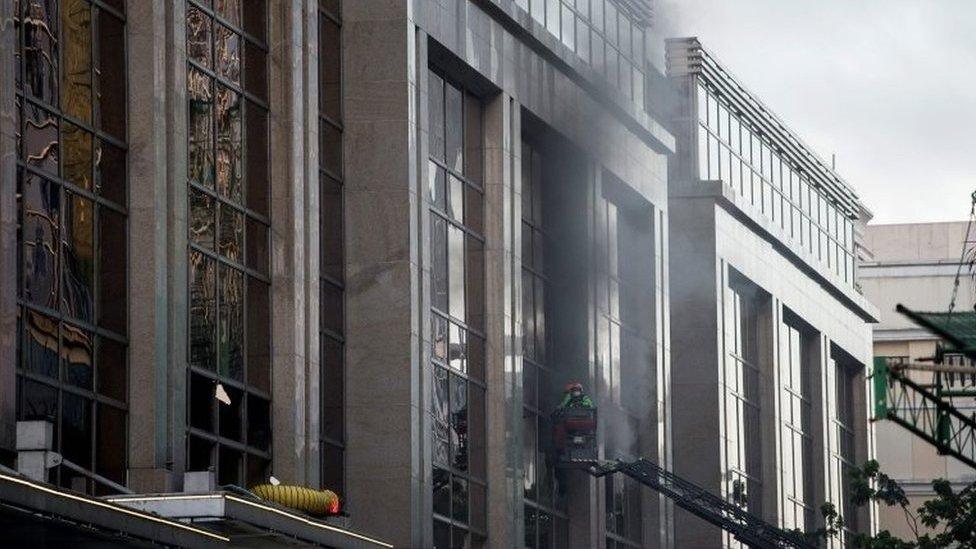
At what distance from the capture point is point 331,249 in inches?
2238

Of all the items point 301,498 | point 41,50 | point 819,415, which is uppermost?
point 819,415

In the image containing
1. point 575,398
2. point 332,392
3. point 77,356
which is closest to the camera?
point 77,356

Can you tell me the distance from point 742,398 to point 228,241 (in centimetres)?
3803

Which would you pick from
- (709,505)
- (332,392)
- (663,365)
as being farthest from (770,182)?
(332,392)

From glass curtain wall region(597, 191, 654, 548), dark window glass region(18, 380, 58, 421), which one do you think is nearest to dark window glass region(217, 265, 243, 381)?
dark window glass region(18, 380, 58, 421)

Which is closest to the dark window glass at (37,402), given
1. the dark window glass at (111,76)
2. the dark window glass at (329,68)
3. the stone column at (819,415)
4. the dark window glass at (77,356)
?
the dark window glass at (77,356)

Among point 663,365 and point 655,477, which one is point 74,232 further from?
point 663,365

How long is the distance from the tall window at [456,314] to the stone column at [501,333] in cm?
19

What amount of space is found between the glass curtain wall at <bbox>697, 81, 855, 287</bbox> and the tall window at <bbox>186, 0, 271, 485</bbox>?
33038 mm

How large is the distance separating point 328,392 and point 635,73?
23.1 m

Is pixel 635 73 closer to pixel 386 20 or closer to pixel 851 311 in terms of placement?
pixel 386 20

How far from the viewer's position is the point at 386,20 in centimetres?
5750

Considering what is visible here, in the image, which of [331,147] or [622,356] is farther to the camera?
[622,356]

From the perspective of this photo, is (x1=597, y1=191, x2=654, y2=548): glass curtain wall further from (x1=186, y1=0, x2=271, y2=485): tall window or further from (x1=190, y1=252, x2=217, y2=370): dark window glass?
(x1=190, y1=252, x2=217, y2=370): dark window glass
